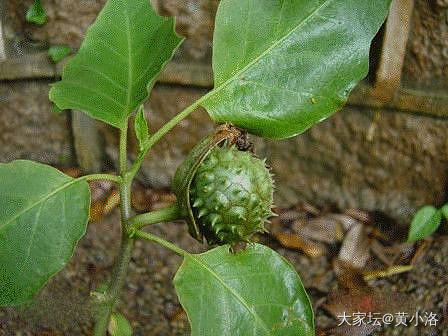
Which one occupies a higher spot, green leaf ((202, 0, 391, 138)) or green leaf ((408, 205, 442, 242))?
green leaf ((202, 0, 391, 138))

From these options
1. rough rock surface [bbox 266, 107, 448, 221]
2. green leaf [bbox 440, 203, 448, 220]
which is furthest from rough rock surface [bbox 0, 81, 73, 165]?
green leaf [bbox 440, 203, 448, 220]

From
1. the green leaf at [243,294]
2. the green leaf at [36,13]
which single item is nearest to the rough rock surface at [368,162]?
the green leaf at [36,13]

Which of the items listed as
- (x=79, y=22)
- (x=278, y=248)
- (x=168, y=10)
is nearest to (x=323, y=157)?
(x=278, y=248)

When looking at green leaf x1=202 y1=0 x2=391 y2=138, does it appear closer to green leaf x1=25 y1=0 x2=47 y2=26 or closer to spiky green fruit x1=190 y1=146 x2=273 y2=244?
spiky green fruit x1=190 y1=146 x2=273 y2=244

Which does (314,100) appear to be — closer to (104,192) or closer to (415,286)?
(415,286)

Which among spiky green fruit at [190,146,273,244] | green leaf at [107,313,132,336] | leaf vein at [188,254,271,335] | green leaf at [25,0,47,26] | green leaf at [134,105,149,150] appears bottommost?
green leaf at [107,313,132,336]
